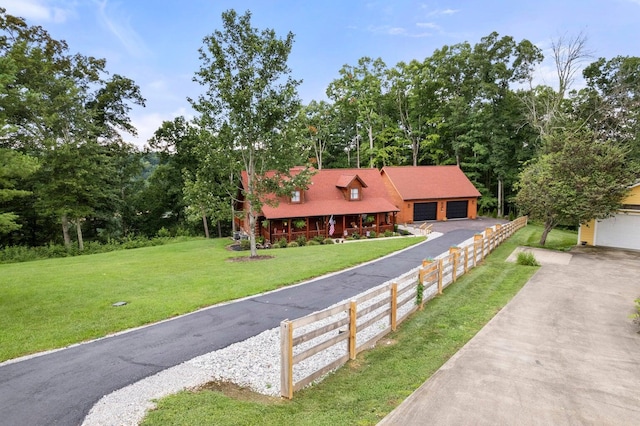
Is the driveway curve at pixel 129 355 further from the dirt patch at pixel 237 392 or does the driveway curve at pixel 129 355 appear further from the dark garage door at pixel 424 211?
the dark garage door at pixel 424 211

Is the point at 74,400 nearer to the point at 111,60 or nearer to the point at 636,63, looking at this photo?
the point at 111,60

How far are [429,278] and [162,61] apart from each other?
19741 mm

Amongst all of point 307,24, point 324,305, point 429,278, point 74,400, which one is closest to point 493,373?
point 429,278

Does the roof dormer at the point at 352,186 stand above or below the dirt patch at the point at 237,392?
above

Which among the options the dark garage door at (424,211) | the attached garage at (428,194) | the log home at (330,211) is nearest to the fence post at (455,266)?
the log home at (330,211)

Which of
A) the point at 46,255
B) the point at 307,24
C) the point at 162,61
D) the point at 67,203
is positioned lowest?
the point at 46,255

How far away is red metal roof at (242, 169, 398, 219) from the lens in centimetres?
2616

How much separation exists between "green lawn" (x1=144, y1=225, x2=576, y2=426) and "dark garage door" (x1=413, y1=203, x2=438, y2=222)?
942 inches

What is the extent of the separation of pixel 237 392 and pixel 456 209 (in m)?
32.4

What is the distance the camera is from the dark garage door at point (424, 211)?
3322 centimetres

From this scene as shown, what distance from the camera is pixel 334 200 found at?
2864 cm

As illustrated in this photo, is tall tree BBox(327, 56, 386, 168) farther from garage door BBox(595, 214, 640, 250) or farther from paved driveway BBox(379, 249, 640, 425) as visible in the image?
paved driveway BBox(379, 249, 640, 425)

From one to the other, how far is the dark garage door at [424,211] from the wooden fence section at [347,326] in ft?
63.6

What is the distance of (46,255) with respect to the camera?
1015 inches
